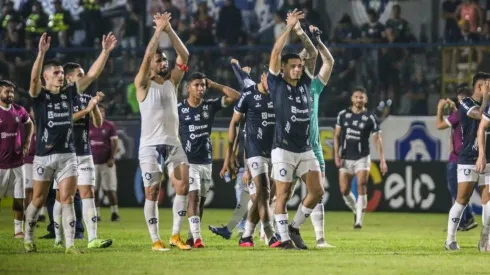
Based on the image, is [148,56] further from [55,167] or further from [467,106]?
[467,106]

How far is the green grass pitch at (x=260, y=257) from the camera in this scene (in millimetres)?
13242

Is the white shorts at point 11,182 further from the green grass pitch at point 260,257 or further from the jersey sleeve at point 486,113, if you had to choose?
the jersey sleeve at point 486,113

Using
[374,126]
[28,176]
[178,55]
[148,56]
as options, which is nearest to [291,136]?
[178,55]

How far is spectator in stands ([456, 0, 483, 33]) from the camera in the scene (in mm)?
28281

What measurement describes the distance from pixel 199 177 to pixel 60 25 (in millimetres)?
14286

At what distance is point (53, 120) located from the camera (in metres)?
15.6

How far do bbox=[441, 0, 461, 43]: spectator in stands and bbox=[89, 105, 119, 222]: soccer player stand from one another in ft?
28.0

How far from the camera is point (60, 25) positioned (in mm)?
30734

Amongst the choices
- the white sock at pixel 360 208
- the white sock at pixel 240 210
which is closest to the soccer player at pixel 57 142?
the white sock at pixel 240 210

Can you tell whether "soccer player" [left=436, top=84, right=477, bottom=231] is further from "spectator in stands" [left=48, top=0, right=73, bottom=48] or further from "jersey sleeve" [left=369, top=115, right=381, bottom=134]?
"spectator in stands" [left=48, top=0, right=73, bottom=48]

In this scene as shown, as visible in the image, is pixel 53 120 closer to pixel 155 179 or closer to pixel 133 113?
pixel 155 179

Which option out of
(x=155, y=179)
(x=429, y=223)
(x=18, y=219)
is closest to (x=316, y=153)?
(x=155, y=179)

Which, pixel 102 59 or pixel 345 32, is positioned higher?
pixel 345 32

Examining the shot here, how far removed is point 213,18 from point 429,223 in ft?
30.6
